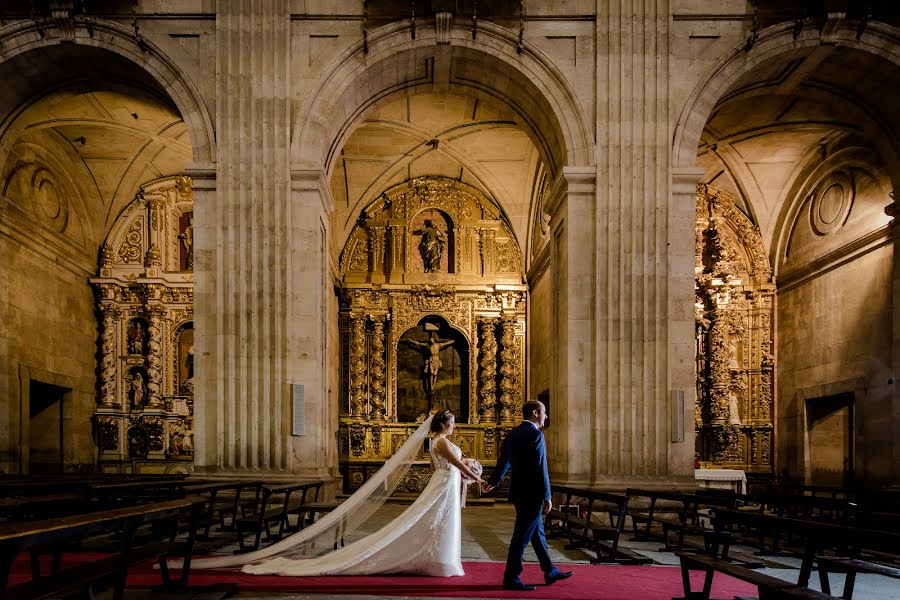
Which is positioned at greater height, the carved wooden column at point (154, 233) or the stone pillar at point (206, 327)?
the carved wooden column at point (154, 233)

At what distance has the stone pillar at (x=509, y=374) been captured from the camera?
18891mm

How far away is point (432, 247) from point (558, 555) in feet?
39.2

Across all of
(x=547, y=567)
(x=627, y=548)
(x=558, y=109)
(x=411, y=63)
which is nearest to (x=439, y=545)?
(x=547, y=567)

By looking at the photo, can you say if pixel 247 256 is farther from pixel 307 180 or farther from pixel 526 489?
pixel 526 489

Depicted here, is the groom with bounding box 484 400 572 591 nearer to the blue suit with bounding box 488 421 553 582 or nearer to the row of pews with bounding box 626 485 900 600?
the blue suit with bounding box 488 421 553 582

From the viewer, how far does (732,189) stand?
59.9 feet

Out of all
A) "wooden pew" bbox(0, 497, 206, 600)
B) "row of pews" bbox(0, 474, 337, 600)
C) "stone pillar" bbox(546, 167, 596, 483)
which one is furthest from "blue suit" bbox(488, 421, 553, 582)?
"stone pillar" bbox(546, 167, 596, 483)

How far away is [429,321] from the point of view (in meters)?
19.7

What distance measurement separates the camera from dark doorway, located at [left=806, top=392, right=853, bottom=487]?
1509cm

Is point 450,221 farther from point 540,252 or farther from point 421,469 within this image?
point 421,469

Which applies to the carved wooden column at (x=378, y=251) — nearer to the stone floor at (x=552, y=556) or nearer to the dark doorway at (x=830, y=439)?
the stone floor at (x=552, y=556)

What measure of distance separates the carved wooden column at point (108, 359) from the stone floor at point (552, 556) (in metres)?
8.46

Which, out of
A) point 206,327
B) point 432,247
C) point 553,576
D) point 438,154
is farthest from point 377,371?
point 553,576

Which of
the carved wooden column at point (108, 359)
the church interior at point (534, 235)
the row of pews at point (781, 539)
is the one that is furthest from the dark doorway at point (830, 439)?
the carved wooden column at point (108, 359)
